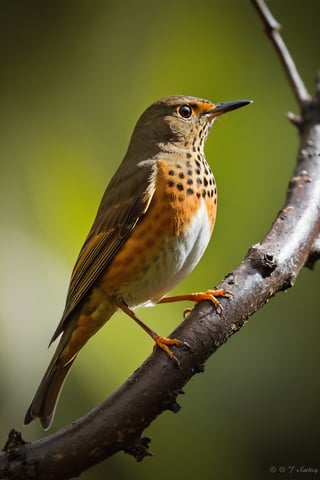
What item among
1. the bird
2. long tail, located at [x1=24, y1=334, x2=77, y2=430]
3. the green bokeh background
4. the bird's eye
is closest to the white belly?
the bird

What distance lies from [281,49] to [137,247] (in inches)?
54.4

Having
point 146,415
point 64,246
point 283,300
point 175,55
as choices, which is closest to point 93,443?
point 146,415

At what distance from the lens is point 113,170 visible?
17.0 feet

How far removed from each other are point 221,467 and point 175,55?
2590mm

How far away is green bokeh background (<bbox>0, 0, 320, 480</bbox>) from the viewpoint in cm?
435

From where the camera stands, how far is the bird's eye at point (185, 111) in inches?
205

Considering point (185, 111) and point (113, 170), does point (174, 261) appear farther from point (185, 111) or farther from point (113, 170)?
point (185, 111)

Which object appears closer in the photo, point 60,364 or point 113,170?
point 60,364

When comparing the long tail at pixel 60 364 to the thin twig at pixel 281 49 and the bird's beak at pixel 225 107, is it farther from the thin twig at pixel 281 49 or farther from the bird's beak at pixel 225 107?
the thin twig at pixel 281 49

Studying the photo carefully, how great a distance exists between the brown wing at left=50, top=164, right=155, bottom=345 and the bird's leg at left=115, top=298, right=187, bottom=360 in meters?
0.20

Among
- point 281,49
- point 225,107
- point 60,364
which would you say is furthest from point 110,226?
point 281,49

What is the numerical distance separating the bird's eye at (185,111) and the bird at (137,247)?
1.11 ft

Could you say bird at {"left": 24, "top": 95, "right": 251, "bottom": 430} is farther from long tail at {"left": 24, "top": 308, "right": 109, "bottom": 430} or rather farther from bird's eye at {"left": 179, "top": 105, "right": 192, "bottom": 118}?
bird's eye at {"left": 179, "top": 105, "right": 192, "bottom": 118}

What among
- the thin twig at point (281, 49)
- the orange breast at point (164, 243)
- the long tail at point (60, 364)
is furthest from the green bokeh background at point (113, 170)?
the thin twig at point (281, 49)
